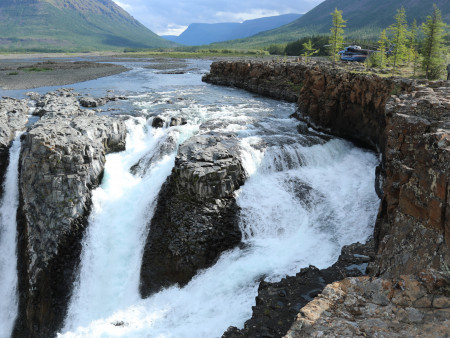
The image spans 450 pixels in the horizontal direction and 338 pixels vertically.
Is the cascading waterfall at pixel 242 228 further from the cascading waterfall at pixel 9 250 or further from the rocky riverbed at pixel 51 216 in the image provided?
the cascading waterfall at pixel 9 250

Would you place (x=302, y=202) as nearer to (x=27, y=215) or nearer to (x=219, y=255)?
(x=219, y=255)

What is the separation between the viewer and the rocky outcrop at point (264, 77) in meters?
52.7

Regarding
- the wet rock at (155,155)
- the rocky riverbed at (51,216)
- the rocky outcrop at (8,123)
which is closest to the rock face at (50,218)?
the rocky riverbed at (51,216)

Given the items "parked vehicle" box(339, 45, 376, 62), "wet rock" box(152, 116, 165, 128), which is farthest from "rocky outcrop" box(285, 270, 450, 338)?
"parked vehicle" box(339, 45, 376, 62)

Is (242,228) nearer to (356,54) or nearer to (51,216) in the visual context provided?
(51,216)

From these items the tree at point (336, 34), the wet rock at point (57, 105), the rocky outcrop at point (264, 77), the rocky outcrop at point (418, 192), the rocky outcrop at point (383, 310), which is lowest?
the rocky outcrop at point (383, 310)

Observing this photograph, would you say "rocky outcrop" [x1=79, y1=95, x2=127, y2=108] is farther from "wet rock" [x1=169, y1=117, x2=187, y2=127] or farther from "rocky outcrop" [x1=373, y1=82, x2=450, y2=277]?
"rocky outcrop" [x1=373, y1=82, x2=450, y2=277]

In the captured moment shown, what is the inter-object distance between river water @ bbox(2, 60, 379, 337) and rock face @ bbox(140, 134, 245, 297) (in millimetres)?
637

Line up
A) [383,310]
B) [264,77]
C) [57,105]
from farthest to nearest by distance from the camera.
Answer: [264,77] → [57,105] → [383,310]

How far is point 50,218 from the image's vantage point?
20.6m

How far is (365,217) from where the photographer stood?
2133 centimetres

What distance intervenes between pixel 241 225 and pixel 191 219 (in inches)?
124

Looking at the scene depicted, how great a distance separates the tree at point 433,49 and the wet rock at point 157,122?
86.5 ft

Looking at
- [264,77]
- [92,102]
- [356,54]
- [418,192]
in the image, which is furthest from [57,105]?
[356,54]
